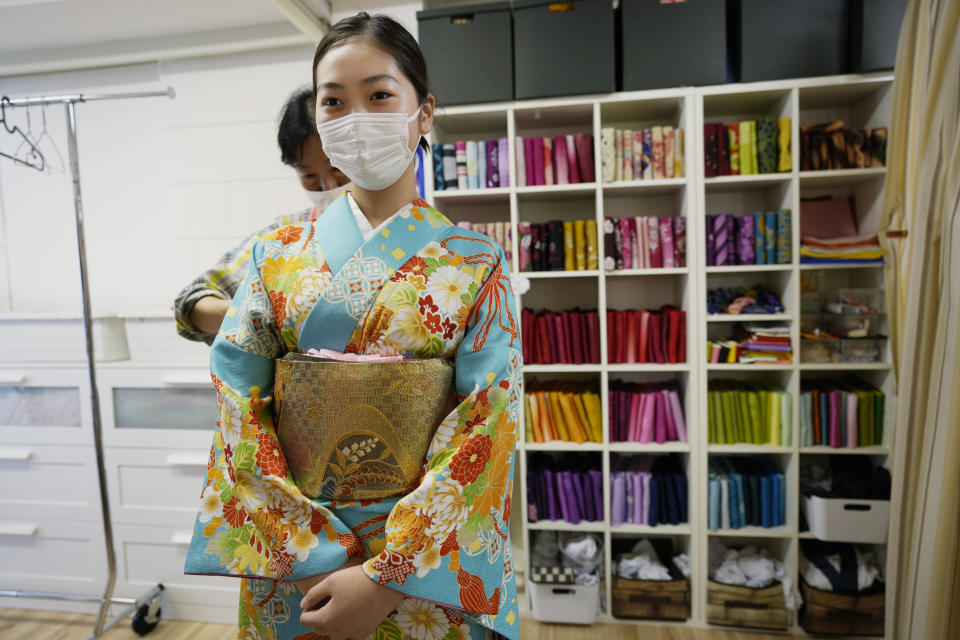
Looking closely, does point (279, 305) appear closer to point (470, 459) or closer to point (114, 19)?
point (470, 459)

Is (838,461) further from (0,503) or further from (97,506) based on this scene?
(0,503)

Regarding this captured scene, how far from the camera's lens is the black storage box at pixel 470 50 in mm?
1983

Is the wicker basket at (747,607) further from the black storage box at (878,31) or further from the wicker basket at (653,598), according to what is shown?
the black storage box at (878,31)

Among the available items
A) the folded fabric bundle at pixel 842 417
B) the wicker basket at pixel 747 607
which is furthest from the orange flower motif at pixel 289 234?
the wicker basket at pixel 747 607

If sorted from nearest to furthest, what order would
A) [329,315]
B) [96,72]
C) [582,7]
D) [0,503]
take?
[329,315], [582,7], [0,503], [96,72]

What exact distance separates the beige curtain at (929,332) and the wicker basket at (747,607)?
0.72 m

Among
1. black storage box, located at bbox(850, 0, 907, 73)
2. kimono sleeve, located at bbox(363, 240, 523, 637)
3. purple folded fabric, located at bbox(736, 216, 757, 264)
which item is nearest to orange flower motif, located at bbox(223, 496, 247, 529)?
kimono sleeve, located at bbox(363, 240, 523, 637)

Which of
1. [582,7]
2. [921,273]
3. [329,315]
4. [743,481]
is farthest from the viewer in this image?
[743,481]

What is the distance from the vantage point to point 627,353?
2137 millimetres

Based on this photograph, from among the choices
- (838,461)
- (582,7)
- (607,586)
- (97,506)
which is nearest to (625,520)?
(607,586)

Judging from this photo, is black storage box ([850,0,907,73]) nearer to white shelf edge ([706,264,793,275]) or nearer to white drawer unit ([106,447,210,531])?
white shelf edge ([706,264,793,275])

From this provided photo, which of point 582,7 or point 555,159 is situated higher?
point 582,7

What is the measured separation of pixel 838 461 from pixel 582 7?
6.91ft

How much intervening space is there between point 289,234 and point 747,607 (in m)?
2.18
